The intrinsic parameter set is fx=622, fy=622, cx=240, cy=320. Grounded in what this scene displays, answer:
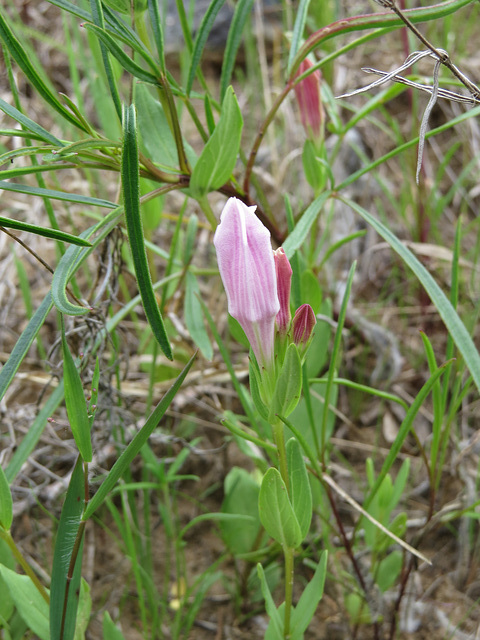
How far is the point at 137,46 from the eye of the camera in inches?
39.3

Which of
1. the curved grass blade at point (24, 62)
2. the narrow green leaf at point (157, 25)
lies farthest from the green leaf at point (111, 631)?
the narrow green leaf at point (157, 25)

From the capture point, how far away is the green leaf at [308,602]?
40.8 inches

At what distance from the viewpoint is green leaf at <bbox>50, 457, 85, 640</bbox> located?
922 millimetres

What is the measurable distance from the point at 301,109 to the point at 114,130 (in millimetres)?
584

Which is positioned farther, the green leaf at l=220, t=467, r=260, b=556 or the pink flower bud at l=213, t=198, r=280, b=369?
the green leaf at l=220, t=467, r=260, b=556

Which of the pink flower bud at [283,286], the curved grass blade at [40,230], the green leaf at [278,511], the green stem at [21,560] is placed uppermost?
the curved grass blade at [40,230]

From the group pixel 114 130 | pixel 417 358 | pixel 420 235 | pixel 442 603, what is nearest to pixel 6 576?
pixel 442 603

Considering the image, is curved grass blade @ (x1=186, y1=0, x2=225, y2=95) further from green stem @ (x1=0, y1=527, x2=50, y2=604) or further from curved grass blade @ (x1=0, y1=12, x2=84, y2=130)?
green stem @ (x1=0, y1=527, x2=50, y2=604)

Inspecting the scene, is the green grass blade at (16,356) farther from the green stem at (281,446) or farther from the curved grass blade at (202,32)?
the curved grass blade at (202,32)

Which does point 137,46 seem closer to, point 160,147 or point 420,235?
point 160,147

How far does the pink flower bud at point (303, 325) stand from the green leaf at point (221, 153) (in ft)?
1.13

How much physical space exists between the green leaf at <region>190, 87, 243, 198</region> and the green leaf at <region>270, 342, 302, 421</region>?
403 millimetres

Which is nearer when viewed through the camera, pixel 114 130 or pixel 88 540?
pixel 88 540

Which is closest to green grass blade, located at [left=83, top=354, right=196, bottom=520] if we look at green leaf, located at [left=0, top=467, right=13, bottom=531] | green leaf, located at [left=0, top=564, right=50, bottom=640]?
green leaf, located at [left=0, top=467, right=13, bottom=531]
